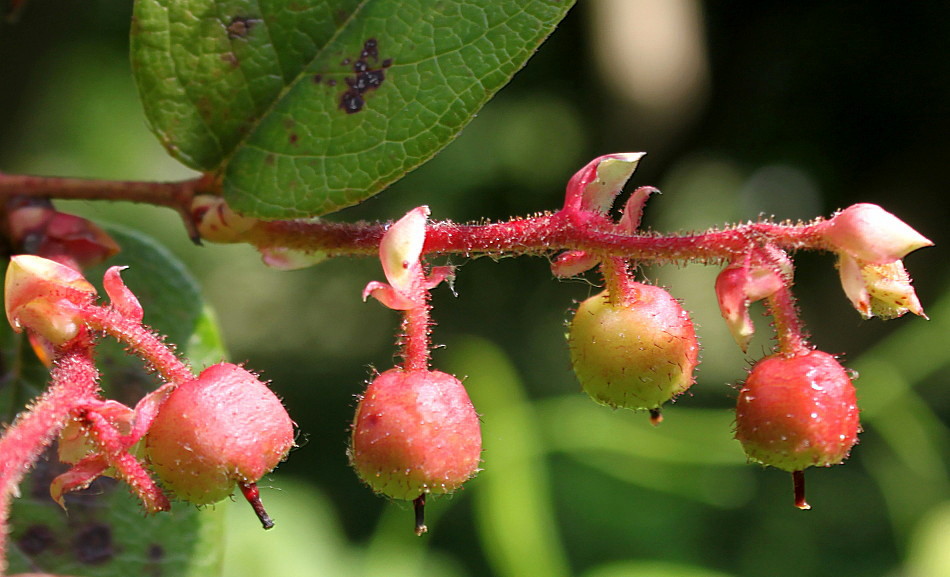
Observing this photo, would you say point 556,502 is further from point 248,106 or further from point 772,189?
point 772,189

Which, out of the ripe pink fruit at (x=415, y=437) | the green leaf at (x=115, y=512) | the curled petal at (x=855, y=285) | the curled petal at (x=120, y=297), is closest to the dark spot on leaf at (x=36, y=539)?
the green leaf at (x=115, y=512)

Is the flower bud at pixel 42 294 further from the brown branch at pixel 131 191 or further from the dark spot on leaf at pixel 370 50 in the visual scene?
the dark spot on leaf at pixel 370 50

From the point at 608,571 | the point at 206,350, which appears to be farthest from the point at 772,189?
the point at 206,350

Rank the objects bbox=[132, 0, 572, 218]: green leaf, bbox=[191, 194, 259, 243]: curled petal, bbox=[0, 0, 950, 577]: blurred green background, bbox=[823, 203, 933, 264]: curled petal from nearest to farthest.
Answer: bbox=[823, 203, 933, 264]: curled petal
bbox=[132, 0, 572, 218]: green leaf
bbox=[191, 194, 259, 243]: curled petal
bbox=[0, 0, 950, 577]: blurred green background

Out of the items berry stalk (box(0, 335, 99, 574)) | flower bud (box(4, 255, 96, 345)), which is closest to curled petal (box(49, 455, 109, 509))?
berry stalk (box(0, 335, 99, 574))

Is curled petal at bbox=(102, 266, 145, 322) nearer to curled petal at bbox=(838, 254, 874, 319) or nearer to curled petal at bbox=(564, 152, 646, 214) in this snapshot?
curled petal at bbox=(564, 152, 646, 214)

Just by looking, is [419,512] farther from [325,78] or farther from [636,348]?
[325,78]
